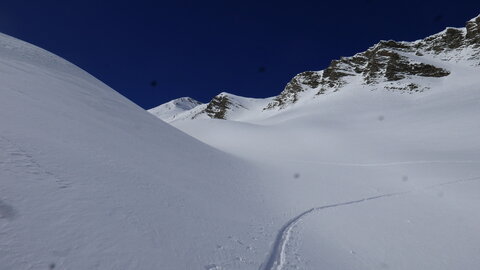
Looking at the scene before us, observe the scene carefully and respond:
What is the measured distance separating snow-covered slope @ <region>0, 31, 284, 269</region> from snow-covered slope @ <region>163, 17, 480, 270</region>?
1.61 m

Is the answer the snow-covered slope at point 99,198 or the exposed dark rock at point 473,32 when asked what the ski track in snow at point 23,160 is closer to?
the snow-covered slope at point 99,198

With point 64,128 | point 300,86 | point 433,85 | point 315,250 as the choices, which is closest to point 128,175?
point 64,128

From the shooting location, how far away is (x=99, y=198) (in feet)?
18.2

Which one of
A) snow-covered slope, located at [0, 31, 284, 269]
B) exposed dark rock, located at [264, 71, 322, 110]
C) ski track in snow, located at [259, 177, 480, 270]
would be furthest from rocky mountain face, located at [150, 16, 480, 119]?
snow-covered slope, located at [0, 31, 284, 269]

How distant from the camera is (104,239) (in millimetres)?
4516

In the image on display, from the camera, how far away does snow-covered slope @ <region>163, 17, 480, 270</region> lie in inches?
303

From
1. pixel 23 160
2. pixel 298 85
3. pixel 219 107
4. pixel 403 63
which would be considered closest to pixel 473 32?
pixel 403 63

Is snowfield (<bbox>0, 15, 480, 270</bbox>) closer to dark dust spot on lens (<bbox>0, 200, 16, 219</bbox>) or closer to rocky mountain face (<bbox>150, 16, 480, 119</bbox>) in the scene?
dark dust spot on lens (<bbox>0, 200, 16, 219</bbox>)

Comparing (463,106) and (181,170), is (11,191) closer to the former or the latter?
(181,170)

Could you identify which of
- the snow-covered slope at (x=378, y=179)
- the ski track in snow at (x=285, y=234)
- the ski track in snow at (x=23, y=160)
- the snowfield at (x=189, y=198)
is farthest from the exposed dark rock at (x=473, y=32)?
the ski track in snow at (x=23, y=160)

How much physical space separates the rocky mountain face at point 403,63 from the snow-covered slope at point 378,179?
1110cm

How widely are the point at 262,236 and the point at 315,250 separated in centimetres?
153

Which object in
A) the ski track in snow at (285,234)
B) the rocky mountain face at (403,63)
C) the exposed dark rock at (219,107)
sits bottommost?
the ski track in snow at (285,234)

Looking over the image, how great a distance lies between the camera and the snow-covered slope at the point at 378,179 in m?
7.70
